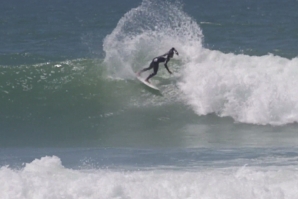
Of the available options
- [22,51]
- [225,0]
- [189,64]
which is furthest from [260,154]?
[225,0]

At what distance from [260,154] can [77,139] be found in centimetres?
412

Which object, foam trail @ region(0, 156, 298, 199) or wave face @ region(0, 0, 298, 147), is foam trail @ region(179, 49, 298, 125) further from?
foam trail @ region(0, 156, 298, 199)

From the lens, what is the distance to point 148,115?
1547 centimetres

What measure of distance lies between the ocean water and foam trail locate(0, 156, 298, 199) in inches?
0.6

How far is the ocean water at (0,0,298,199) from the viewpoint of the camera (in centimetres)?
890

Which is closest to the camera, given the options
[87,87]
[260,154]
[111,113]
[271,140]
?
[260,154]

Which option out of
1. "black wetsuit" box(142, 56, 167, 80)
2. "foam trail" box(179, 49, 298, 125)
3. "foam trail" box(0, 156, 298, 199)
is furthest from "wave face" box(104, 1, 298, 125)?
"foam trail" box(0, 156, 298, 199)

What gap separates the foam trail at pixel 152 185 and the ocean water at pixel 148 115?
0.6 inches

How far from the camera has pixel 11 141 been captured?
1368 centimetres

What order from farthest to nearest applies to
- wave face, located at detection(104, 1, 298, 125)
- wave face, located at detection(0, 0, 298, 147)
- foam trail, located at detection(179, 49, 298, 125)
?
wave face, located at detection(104, 1, 298, 125)
foam trail, located at detection(179, 49, 298, 125)
wave face, located at detection(0, 0, 298, 147)

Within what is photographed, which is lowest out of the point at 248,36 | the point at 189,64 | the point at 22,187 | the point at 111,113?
the point at 22,187

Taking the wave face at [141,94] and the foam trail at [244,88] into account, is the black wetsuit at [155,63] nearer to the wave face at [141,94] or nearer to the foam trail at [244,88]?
the wave face at [141,94]

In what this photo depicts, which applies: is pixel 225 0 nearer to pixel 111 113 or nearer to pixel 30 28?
pixel 30 28

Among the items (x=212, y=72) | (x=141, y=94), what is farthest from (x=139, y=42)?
(x=212, y=72)
